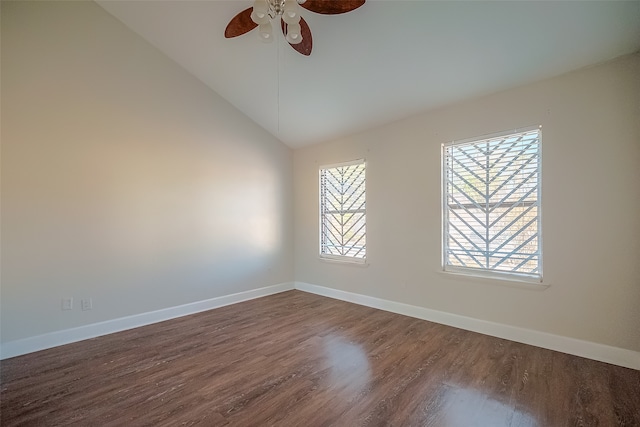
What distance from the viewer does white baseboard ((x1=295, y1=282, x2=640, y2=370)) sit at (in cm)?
249

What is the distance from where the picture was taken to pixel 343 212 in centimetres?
468

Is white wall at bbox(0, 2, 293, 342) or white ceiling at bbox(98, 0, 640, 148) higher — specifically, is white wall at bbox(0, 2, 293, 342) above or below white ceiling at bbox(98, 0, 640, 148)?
below

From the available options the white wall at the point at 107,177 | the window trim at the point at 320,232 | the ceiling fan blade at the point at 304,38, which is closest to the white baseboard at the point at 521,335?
the window trim at the point at 320,232

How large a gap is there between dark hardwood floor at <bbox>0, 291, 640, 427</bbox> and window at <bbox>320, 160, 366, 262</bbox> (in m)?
1.49

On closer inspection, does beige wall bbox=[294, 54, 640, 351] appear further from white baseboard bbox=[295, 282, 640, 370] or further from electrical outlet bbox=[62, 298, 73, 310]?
electrical outlet bbox=[62, 298, 73, 310]

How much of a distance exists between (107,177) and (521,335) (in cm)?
481

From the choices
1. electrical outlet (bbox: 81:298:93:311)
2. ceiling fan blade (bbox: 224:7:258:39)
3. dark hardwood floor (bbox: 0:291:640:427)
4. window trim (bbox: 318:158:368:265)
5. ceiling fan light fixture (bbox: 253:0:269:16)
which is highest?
ceiling fan blade (bbox: 224:7:258:39)

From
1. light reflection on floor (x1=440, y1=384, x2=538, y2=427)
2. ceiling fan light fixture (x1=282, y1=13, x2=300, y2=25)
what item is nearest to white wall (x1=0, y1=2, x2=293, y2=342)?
ceiling fan light fixture (x1=282, y1=13, x2=300, y2=25)

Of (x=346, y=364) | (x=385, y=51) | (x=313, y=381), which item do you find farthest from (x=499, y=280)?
(x=385, y=51)

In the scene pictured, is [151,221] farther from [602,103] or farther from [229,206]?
[602,103]

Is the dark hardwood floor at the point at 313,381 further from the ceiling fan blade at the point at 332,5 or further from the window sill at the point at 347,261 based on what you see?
the ceiling fan blade at the point at 332,5

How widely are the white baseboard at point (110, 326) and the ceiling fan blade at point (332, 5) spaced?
3.74 meters

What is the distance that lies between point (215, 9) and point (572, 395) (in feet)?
14.9

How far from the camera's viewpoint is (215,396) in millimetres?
2109
